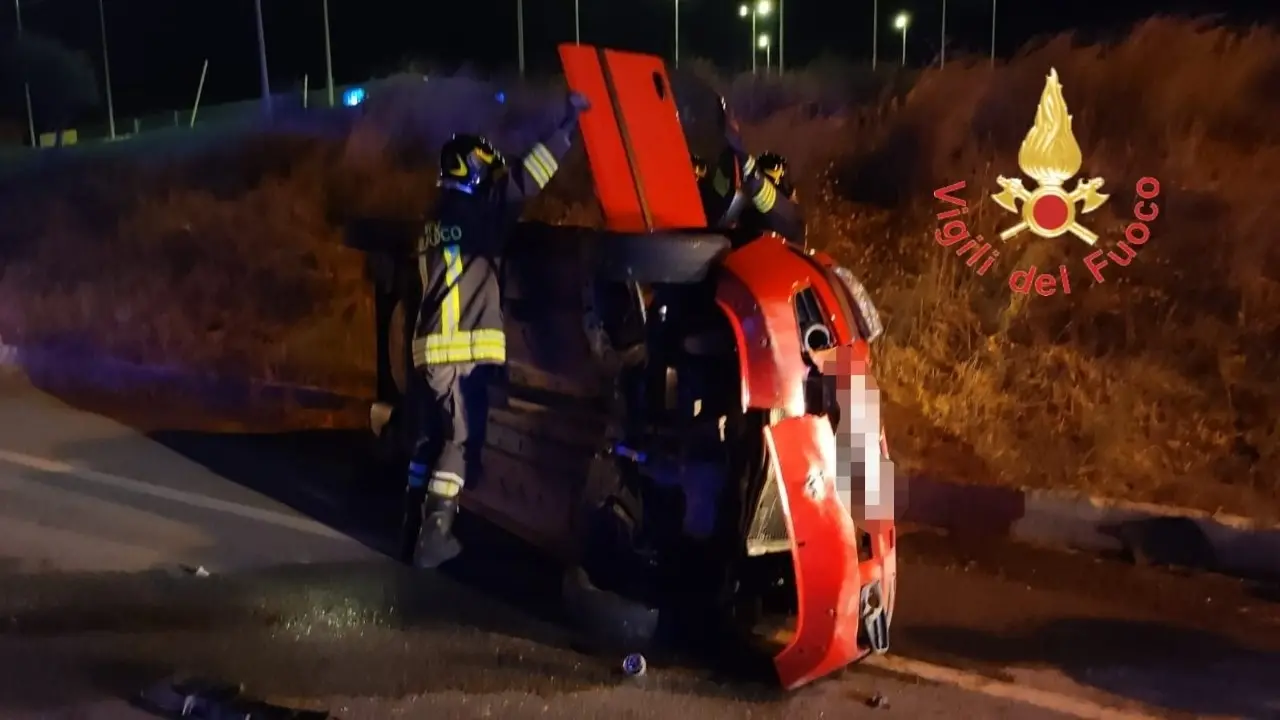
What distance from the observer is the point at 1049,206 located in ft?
29.6

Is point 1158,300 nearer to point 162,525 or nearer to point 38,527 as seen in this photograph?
point 162,525

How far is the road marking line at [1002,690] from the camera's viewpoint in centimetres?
410

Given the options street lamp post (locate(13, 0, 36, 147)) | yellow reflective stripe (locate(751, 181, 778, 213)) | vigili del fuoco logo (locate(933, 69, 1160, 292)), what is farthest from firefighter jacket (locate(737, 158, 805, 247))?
street lamp post (locate(13, 0, 36, 147))

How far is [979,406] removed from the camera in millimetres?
7512

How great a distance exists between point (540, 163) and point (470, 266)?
56 cm

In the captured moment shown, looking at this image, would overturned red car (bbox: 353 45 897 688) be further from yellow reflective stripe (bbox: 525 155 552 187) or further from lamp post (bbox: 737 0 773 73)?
lamp post (bbox: 737 0 773 73)

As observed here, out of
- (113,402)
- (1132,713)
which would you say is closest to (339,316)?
(113,402)

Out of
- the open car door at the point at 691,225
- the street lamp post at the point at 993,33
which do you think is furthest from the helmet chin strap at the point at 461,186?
the street lamp post at the point at 993,33

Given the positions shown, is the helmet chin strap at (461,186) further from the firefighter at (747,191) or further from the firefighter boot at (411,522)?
the firefighter boot at (411,522)

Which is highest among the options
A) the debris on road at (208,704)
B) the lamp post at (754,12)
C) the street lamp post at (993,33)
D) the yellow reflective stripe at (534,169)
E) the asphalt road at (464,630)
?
the lamp post at (754,12)

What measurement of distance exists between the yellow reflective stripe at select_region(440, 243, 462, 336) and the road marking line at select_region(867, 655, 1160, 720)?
238 centimetres

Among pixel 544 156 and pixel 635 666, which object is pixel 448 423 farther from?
pixel 635 666

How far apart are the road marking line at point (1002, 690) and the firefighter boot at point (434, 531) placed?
210cm

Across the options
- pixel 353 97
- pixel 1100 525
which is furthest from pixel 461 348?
pixel 353 97
